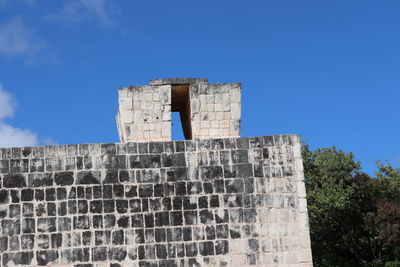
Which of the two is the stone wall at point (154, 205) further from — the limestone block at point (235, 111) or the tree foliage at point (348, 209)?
the tree foliage at point (348, 209)

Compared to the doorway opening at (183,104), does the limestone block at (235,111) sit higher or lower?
lower

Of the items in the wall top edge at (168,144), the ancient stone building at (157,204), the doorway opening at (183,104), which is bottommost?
the ancient stone building at (157,204)

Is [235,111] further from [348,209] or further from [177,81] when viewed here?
[348,209]

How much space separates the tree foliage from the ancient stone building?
1437 cm

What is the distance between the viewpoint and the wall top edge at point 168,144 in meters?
9.10

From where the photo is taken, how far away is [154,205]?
8.94m

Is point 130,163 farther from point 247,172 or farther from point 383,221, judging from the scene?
point 383,221

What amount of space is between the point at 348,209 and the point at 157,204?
Result: 16.5m

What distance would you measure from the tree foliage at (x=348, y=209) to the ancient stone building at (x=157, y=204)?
14.4 metres

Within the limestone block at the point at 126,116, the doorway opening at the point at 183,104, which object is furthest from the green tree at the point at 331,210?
the limestone block at the point at 126,116

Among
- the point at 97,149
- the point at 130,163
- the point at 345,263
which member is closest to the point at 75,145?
the point at 97,149

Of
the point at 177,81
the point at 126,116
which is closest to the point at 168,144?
the point at 126,116

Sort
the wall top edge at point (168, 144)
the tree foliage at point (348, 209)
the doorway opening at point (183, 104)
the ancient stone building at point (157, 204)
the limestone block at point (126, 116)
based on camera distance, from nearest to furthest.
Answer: the ancient stone building at point (157, 204), the wall top edge at point (168, 144), the limestone block at point (126, 116), the doorway opening at point (183, 104), the tree foliage at point (348, 209)

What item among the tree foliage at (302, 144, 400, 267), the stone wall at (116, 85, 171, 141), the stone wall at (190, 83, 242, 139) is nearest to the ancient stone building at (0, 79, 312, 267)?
the stone wall at (116, 85, 171, 141)
